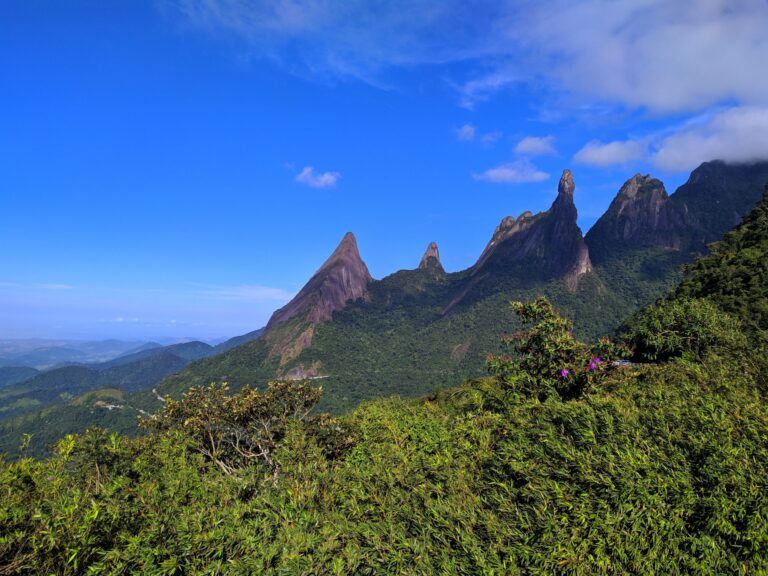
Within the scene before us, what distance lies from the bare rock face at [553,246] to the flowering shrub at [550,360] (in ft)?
504

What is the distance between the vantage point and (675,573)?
24.8 ft

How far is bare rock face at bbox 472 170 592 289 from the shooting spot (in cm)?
16312

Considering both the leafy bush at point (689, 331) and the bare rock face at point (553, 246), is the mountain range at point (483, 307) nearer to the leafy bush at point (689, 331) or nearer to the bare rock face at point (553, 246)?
the bare rock face at point (553, 246)

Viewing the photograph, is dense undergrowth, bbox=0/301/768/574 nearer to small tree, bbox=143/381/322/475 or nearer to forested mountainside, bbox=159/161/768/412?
small tree, bbox=143/381/322/475

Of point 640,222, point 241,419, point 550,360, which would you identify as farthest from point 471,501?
point 640,222

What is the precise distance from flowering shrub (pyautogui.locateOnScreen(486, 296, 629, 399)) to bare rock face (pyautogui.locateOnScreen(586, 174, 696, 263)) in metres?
171

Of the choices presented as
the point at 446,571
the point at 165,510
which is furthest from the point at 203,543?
the point at 446,571

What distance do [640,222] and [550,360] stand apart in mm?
180923

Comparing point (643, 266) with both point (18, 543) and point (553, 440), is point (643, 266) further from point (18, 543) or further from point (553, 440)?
point (18, 543)

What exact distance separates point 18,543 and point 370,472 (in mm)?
8308

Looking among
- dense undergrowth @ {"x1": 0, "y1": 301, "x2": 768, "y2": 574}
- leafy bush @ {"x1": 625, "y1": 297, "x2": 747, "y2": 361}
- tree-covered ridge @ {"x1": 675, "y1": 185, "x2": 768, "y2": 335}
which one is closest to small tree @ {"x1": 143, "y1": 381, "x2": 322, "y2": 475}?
dense undergrowth @ {"x1": 0, "y1": 301, "x2": 768, "y2": 574}

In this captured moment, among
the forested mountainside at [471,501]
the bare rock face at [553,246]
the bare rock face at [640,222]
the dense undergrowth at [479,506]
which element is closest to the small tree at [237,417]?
the forested mountainside at [471,501]

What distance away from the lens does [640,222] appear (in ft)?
547

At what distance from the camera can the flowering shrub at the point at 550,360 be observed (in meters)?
17.7
